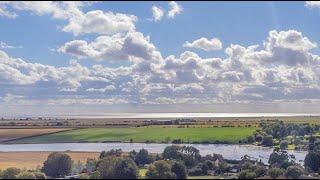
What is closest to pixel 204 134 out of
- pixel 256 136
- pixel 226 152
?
pixel 256 136

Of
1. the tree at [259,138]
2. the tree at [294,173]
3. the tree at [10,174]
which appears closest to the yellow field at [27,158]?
the tree at [10,174]

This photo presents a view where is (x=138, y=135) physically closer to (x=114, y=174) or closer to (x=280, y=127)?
(x=280, y=127)

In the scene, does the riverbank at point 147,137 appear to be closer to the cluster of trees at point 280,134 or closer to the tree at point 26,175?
the cluster of trees at point 280,134

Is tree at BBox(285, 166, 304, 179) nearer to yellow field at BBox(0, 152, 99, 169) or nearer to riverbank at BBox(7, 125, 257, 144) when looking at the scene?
yellow field at BBox(0, 152, 99, 169)

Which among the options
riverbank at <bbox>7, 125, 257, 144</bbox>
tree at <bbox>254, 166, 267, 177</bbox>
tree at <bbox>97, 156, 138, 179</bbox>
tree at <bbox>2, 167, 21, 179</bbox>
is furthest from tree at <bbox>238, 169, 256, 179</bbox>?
riverbank at <bbox>7, 125, 257, 144</bbox>

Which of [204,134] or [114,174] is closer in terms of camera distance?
[114,174]

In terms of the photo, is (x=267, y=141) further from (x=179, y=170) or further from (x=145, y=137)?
(x=179, y=170)
